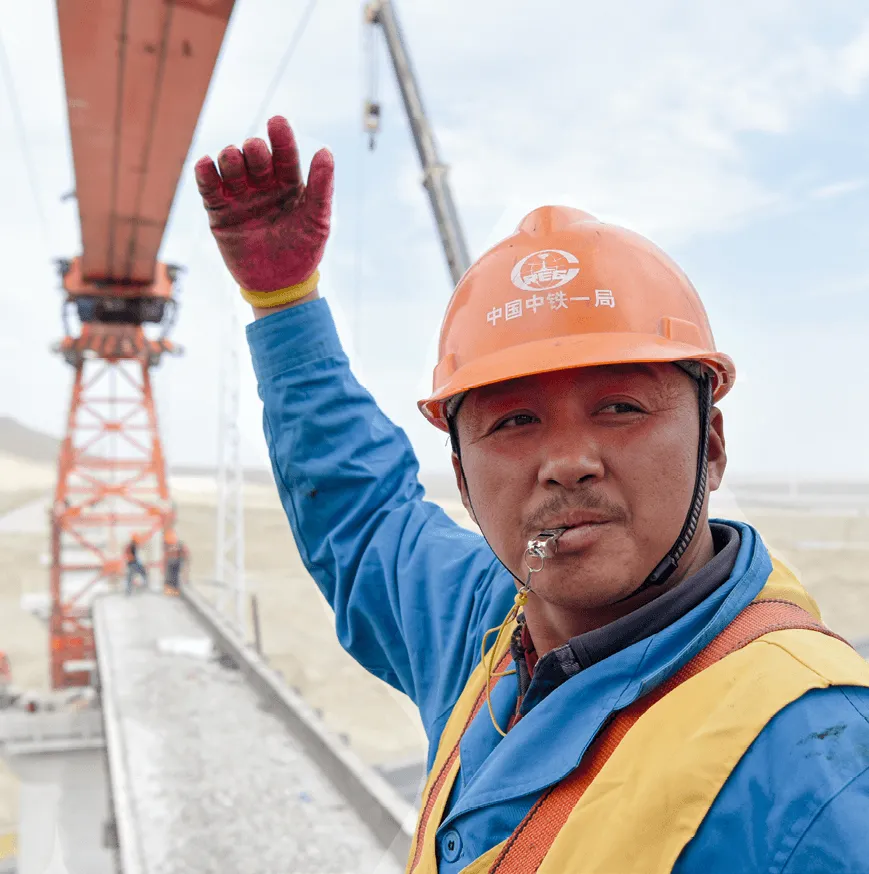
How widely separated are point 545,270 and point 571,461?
1.20 ft

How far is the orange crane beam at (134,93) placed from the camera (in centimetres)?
348

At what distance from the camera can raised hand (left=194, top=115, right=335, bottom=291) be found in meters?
1.80

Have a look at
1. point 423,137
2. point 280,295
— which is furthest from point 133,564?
point 280,295

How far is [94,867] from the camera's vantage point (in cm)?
585

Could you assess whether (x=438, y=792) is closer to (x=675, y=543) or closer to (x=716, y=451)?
(x=675, y=543)

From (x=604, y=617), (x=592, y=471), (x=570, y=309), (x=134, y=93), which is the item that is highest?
(x=134, y=93)

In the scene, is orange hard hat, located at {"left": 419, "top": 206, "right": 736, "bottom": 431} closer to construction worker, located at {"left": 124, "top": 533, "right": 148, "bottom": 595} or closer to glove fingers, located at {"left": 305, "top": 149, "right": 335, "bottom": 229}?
glove fingers, located at {"left": 305, "top": 149, "right": 335, "bottom": 229}

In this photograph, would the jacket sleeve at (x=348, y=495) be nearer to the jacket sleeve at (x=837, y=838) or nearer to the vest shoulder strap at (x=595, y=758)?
the vest shoulder strap at (x=595, y=758)

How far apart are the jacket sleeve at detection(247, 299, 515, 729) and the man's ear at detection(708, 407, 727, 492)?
0.56 m

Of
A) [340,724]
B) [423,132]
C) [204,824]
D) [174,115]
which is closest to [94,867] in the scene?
[204,824]

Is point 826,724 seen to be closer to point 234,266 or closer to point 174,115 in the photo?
point 234,266

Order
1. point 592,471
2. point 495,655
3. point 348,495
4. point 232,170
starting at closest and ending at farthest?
point 592,471 < point 495,655 < point 232,170 < point 348,495

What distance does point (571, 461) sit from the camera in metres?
1.11

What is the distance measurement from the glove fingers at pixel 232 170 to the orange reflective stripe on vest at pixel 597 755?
56.3 inches
